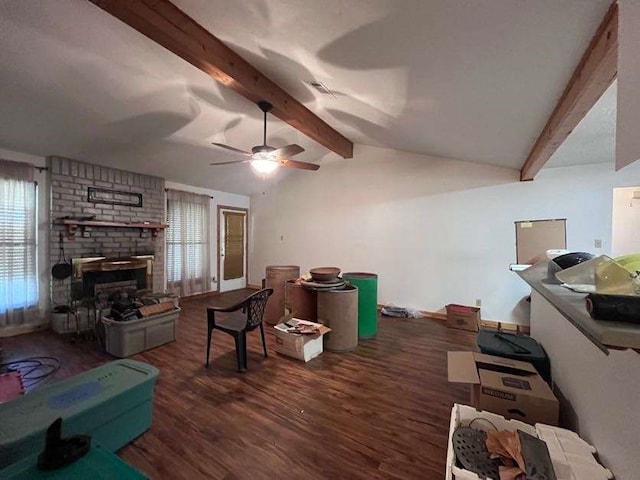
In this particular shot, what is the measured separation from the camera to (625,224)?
3812mm

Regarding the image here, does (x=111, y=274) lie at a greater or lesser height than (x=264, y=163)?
lesser

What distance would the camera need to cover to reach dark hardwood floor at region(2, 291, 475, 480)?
1.67 m

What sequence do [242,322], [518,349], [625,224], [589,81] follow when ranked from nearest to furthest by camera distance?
[589,81], [518,349], [242,322], [625,224]

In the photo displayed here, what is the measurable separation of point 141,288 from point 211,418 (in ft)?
11.3

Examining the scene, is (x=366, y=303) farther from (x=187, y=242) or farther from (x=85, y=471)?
(x=187, y=242)

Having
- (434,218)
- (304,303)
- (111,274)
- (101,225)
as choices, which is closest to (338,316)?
(304,303)

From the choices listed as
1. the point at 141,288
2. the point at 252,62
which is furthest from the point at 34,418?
the point at 141,288

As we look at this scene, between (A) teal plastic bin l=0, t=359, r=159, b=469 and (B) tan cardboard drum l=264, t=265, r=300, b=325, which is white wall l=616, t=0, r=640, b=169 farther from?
(B) tan cardboard drum l=264, t=265, r=300, b=325

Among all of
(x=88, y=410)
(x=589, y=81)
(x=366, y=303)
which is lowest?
(x=88, y=410)

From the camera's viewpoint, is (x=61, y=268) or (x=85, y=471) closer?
(x=85, y=471)

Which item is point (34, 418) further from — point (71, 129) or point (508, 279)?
point (508, 279)

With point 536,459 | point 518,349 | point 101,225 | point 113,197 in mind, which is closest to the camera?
point 536,459

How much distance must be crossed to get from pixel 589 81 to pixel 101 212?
5646 mm

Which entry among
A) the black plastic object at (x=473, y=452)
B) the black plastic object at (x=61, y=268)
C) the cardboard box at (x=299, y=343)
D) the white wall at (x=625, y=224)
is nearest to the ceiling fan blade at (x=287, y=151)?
the cardboard box at (x=299, y=343)
